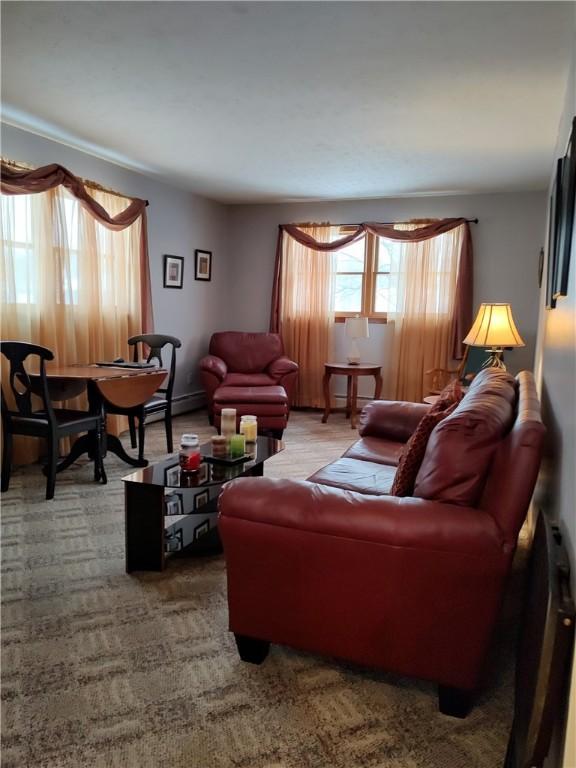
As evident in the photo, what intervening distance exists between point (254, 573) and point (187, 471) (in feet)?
2.87

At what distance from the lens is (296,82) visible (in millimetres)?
2705

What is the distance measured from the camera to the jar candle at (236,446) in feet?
8.57

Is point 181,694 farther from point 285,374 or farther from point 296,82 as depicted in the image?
point 285,374

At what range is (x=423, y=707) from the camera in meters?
1.56

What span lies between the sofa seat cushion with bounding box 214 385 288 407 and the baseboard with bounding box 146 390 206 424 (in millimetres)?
935

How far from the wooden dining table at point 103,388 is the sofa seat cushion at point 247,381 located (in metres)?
1.25

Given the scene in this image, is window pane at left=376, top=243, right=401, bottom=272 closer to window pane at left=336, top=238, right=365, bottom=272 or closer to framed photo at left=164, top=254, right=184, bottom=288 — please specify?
Result: window pane at left=336, top=238, right=365, bottom=272

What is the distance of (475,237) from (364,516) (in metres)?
4.60

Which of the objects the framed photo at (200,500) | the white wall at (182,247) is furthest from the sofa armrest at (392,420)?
the white wall at (182,247)

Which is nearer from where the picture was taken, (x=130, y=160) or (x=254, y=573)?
(x=254, y=573)

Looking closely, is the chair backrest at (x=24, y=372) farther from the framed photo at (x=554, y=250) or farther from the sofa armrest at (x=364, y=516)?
the framed photo at (x=554, y=250)

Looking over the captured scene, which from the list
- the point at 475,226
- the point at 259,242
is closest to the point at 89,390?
the point at 259,242

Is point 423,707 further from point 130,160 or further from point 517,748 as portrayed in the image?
point 130,160

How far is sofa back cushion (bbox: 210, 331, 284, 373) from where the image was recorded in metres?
5.54
